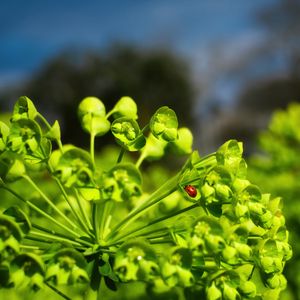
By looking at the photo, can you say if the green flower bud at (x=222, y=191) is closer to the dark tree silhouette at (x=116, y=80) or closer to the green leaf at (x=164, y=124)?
the green leaf at (x=164, y=124)

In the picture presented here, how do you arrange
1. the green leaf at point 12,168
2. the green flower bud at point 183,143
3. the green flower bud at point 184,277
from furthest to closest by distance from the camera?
the green flower bud at point 183,143 < the green leaf at point 12,168 < the green flower bud at point 184,277

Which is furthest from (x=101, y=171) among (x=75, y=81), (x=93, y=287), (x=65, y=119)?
(x=75, y=81)

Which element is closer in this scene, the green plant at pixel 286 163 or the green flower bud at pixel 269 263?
the green flower bud at pixel 269 263

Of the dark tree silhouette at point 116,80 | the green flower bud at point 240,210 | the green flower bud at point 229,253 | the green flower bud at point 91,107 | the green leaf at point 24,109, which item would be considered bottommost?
the dark tree silhouette at point 116,80

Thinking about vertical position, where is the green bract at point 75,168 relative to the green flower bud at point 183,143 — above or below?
above

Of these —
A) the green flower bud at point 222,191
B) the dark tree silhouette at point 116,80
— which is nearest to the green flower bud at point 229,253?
the green flower bud at point 222,191

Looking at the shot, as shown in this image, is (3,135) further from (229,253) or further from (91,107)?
(229,253)

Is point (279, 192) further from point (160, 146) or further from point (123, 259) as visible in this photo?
point (123, 259)

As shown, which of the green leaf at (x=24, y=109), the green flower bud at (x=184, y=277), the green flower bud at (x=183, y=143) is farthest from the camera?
the green flower bud at (x=183, y=143)

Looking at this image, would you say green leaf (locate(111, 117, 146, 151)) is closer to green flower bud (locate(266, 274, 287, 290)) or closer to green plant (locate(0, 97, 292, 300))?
green plant (locate(0, 97, 292, 300))
